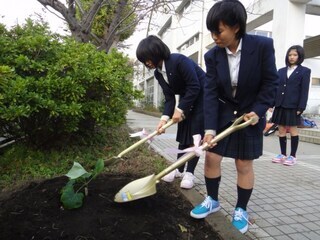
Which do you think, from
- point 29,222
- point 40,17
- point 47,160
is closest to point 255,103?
point 29,222

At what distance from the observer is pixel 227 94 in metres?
2.30

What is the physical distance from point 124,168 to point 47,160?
99 cm

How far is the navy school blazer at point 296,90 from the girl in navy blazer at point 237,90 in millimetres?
2634

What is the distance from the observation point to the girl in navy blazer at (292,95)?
4.60 metres

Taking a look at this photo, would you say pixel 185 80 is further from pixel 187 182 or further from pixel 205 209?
pixel 205 209

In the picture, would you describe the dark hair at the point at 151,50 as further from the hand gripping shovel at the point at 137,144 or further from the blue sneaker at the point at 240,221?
the blue sneaker at the point at 240,221

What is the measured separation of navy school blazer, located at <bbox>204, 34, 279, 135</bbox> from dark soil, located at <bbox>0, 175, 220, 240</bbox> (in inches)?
30.4

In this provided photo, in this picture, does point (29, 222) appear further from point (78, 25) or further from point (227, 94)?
point (78, 25)

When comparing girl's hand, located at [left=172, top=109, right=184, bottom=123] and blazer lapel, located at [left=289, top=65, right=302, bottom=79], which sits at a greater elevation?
blazer lapel, located at [left=289, top=65, right=302, bottom=79]

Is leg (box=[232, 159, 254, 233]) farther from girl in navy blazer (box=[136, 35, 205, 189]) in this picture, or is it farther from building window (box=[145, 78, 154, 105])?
building window (box=[145, 78, 154, 105])

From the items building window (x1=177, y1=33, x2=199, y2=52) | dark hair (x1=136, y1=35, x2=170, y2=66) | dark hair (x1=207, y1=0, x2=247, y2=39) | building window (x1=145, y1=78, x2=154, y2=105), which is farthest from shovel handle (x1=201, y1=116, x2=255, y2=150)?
building window (x1=145, y1=78, x2=154, y2=105)

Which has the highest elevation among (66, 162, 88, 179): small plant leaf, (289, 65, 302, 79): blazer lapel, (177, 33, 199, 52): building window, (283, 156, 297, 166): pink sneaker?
(177, 33, 199, 52): building window

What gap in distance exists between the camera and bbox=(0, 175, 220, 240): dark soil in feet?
6.87

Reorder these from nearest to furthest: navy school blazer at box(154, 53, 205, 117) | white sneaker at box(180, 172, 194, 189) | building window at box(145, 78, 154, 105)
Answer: navy school blazer at box(154, 53, 205, 117) → white sneaker at box(180, 172, 194, 189) → building window at box(145, 78, 154, 105)
